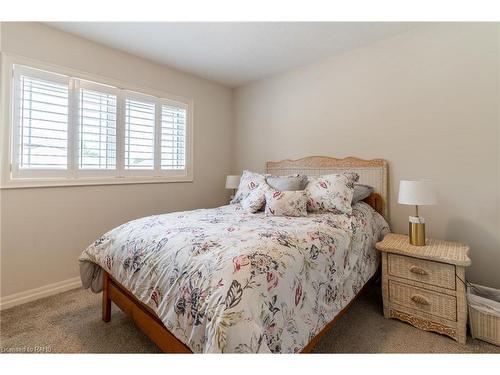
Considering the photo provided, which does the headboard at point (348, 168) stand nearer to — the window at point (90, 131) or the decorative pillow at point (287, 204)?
the decorative pillow at point (287, 204)

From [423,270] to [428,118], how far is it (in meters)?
1.37

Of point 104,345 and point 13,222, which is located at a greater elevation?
point 13,222

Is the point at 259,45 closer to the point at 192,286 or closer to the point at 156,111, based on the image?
the point at 156,111

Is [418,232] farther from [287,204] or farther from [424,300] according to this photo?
[287,204]

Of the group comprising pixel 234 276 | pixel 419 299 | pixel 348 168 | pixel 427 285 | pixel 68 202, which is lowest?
pixel 419 299

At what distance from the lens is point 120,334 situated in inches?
64.8

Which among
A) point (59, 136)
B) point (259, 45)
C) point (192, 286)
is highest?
point (259, 45)

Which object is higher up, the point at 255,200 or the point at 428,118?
the point at 428,118

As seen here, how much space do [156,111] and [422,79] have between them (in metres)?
2.83

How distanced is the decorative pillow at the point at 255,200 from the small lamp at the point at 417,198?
112 cm

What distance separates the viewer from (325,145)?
286cm

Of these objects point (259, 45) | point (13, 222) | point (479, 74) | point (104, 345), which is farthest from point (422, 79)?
point (13, 222)

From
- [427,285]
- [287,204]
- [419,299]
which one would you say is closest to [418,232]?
[427,285]

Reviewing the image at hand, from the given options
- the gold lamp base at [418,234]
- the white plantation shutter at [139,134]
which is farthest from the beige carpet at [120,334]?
the white plantation shutter at [139,134]
